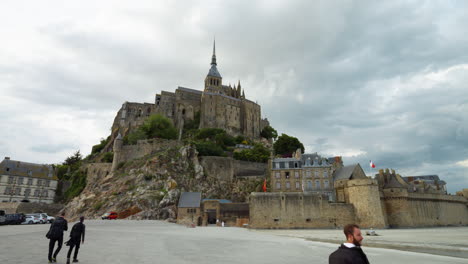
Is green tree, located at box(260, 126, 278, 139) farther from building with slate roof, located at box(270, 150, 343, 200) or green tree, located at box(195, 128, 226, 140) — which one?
building with slate roof, located at box(270, 150, 343, 200)

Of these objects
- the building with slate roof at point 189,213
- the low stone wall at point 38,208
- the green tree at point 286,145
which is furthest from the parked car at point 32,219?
the green tree at point 286,145

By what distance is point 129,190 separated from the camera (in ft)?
134

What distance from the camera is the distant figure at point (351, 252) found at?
11.2ft

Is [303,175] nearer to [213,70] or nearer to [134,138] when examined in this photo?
[134,138]

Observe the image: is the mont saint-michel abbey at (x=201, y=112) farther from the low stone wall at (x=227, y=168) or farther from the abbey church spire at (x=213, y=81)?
the low stone wall at (x=227, y=168)

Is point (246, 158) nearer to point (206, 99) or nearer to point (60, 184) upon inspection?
point (206, 99)

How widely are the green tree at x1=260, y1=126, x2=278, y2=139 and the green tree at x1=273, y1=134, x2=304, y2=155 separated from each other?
1648 cm

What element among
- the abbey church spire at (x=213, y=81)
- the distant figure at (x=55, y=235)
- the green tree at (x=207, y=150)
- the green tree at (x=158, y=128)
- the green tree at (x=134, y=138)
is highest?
the abbey church spire at (x=213, y=81)

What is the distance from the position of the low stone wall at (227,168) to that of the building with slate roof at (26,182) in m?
30.3

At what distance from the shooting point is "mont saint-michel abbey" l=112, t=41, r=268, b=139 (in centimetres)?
7258

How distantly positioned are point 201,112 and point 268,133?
22974mm

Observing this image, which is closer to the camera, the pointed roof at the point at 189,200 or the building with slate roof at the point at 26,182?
the pointed roof at the point at 189,200

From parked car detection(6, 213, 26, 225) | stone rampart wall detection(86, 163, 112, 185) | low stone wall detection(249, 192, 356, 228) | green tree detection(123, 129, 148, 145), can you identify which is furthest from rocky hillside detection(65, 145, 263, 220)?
low stone wall detection(249, 192, 356, 228)

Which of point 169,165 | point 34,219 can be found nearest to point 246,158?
point 169,165
